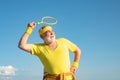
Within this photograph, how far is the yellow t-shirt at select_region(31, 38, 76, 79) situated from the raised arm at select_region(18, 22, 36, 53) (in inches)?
7.4

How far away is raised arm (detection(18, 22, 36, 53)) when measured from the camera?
8148mm

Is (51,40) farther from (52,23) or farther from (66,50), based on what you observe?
(52,23)

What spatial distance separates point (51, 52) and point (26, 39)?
860 millimetres

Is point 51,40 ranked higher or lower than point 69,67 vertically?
higher

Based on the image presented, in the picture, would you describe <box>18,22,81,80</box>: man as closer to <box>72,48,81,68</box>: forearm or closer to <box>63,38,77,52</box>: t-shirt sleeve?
<box>63,38,77,52</box>: t-shirt sleeve

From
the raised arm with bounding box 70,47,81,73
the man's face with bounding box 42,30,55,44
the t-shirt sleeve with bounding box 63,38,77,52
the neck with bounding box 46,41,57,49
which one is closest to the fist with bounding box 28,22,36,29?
the man's face with bounding box 42,30,55,44

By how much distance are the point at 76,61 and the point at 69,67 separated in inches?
33.8

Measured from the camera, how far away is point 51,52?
8.04 m

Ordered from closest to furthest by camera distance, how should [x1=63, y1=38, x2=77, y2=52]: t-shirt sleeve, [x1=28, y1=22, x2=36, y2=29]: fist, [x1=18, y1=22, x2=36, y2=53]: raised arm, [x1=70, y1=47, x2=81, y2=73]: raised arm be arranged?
[x1=18, y1=22, x2=36, y2=53]: raised arm → [x1=28, y1=22, x2=36, y2=29]: fist → [x1=63, y1=38, x2=77, y2=52]: t-shirt sleeve → [x1=70, y1=47, x2=81, y2=73]: raised arm

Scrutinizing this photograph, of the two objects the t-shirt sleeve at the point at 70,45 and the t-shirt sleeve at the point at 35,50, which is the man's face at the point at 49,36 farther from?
the t-shirt sleeve at the point at 70,45

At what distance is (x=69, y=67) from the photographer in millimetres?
8211

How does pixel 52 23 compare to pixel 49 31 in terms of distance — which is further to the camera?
pixel 52 23

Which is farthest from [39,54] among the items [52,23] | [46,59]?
[52,23]

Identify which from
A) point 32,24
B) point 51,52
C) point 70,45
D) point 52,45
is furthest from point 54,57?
point 32,24
